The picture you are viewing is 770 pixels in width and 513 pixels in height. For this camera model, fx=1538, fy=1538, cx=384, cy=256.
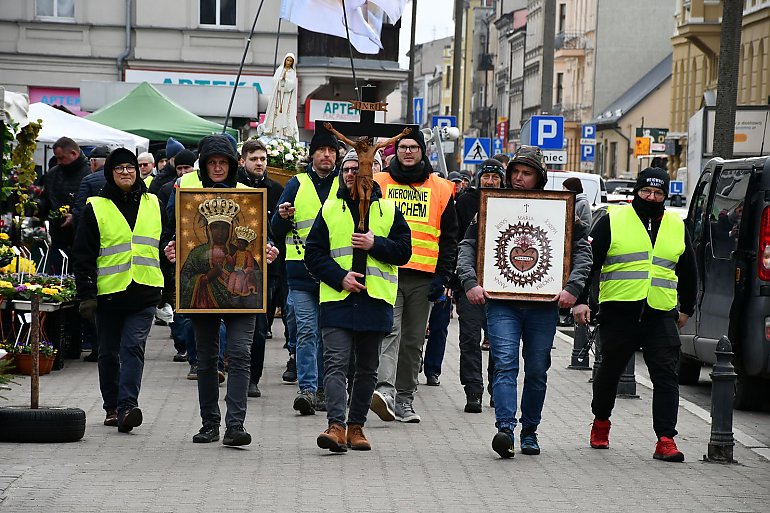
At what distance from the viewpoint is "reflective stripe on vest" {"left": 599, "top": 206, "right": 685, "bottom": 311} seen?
9688mm

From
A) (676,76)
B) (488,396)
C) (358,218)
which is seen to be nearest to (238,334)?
(358,218)

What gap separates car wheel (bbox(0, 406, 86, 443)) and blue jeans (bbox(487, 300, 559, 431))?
8.62 feet

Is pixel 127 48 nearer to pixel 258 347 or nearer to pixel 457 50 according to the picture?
pixel 457 50

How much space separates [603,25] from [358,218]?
81.6 meters

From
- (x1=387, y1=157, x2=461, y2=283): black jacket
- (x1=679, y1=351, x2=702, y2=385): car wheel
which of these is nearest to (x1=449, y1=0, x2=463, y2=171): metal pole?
(x1=679, y1=351, x2=702, y2=385): car wheel

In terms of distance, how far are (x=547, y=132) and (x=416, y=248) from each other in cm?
1507

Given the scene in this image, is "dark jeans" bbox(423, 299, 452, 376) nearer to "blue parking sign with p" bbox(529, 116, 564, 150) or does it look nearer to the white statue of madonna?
the white statue of madonna

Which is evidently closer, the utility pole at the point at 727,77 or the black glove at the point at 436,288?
the black glove at the point at 436,288

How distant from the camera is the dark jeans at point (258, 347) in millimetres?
11273

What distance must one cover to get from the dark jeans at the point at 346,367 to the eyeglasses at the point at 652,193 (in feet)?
6.33

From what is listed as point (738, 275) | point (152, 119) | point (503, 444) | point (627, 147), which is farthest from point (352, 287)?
point (627, 147)

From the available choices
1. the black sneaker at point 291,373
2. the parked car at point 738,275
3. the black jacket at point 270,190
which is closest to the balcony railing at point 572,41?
the parked car at point 738,275

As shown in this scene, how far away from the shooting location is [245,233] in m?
9.60

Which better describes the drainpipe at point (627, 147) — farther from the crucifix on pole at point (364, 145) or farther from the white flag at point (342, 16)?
the crucifix on pole at point (364, 145)
